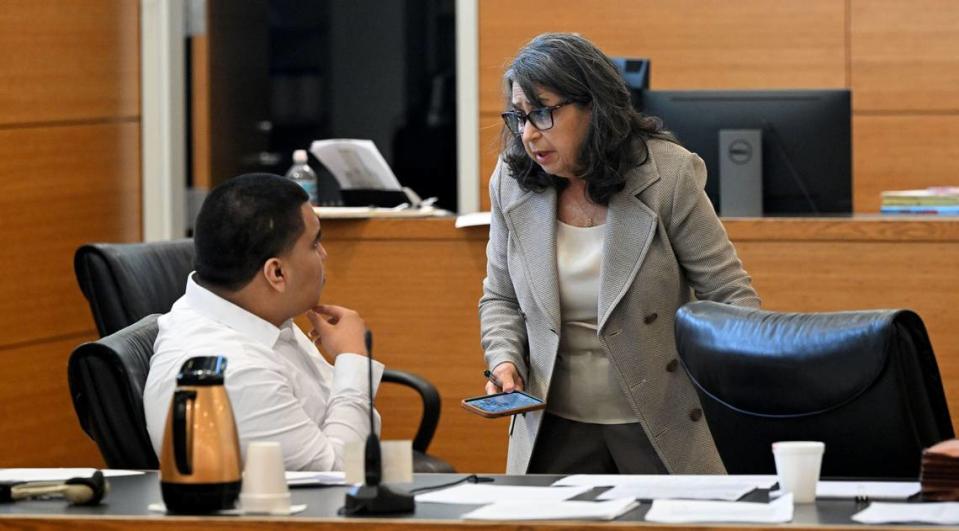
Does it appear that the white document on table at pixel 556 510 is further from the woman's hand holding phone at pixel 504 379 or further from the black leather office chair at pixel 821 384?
the woman's hand holding phone at pixel 504 379

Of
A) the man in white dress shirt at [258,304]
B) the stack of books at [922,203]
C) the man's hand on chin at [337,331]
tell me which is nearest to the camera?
the man in white dress shirt at [258,304]

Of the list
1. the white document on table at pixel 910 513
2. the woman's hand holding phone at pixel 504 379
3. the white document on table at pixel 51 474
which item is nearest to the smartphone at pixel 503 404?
the woman's hand holding phone at pixel 504 379

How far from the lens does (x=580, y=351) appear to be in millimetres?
2988

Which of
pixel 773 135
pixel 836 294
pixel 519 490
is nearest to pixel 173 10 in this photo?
pixel 773 135

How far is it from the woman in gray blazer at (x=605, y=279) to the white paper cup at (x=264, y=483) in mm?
923

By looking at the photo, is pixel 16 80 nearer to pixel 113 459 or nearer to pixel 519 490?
pixel 113 459

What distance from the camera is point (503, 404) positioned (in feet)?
9.02

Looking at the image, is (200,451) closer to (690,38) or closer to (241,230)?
(241,230)

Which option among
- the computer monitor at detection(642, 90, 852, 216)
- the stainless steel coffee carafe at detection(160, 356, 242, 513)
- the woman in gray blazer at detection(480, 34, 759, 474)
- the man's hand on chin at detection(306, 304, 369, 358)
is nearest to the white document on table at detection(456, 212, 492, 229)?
the computer monitor at detection(642, 90, 852, 216)

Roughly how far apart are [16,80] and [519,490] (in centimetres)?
333

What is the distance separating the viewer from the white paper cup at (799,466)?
2.02 meters

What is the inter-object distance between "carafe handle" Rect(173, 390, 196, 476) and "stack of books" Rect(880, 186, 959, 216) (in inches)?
127

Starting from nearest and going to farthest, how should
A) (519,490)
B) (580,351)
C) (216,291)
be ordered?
(519,490), (216,291), (580,351)

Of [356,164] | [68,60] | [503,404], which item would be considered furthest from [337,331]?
[68,60]
